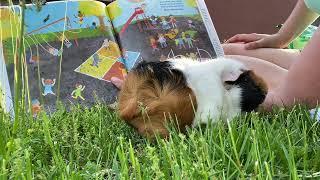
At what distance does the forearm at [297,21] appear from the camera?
187cm

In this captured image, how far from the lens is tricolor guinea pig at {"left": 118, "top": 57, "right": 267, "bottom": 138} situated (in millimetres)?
1204

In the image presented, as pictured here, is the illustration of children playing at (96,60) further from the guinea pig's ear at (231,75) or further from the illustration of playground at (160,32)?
the guinea pig's ear at (231,75)

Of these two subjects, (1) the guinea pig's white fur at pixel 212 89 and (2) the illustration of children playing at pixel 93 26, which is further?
(2) the illustration of children playing at pixel 93 26

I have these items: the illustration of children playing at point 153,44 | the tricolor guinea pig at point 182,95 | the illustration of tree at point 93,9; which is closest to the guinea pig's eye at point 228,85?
the tricolor guinea pig at point 182,95

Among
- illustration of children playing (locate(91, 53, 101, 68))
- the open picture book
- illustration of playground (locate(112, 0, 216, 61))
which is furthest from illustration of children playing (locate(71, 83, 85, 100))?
illustration of playground (locate(112, 0, 216, 61))

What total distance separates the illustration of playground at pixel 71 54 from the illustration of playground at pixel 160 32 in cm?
4

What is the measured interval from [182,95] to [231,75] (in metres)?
0.21

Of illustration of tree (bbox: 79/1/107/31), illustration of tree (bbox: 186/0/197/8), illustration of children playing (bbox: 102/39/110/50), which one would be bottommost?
illustration of children playing (bbox: 102/39/110/50)

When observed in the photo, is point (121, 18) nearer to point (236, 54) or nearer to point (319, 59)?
point (236, 54)

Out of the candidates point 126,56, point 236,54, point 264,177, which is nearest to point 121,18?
point 126,56

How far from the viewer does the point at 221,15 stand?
2.37 meters

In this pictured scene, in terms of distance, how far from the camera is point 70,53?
1790 mm

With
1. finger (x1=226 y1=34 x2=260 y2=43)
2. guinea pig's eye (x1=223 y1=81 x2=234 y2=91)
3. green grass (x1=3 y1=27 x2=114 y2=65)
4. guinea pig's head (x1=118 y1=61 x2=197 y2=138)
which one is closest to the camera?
guinea pig's head (x1=118 y1=61 x2=197 y2=138)

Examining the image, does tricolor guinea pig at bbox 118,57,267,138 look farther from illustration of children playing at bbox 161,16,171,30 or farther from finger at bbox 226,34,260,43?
finger at bbox 226,34,260,43
